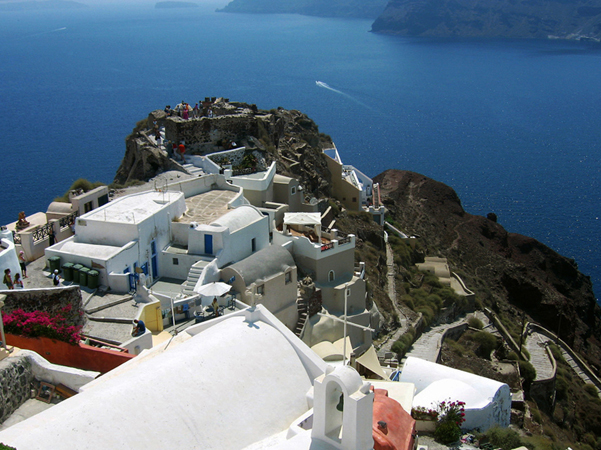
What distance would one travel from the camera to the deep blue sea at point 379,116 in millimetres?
81312

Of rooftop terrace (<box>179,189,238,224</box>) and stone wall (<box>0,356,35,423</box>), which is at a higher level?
stone wall (<box>0,356,35,423</box>)

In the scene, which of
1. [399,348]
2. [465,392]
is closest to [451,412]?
[465,392]

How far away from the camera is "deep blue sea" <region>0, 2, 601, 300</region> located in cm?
8131

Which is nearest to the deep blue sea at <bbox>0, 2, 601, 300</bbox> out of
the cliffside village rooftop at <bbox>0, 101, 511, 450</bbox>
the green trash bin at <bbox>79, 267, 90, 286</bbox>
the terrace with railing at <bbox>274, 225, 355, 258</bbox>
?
the cliffside village rooftop at <bbox>0, 101, 511, 450</bbox>

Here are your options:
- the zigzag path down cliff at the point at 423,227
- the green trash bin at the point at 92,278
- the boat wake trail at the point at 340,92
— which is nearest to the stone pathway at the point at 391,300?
the zigzag path down cliff at the point at 423,227

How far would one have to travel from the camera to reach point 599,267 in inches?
2788

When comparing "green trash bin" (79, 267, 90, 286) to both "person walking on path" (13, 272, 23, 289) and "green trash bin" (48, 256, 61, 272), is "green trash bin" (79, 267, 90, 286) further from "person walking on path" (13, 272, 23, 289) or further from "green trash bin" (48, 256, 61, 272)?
"person walking on path" (13, 272, 23, 289)

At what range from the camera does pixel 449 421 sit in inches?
870

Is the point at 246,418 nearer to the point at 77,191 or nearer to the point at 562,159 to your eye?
the point at 77,191

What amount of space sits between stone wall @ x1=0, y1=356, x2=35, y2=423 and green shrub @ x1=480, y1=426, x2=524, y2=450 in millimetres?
15240

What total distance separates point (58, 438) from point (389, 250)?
40.4 m

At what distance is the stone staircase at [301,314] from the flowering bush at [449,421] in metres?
7.86

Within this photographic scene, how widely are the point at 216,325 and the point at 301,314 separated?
9.14 metres

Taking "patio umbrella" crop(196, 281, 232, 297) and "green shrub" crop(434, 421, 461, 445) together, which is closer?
"green shrub" crop(434, 421, 461, 445)
